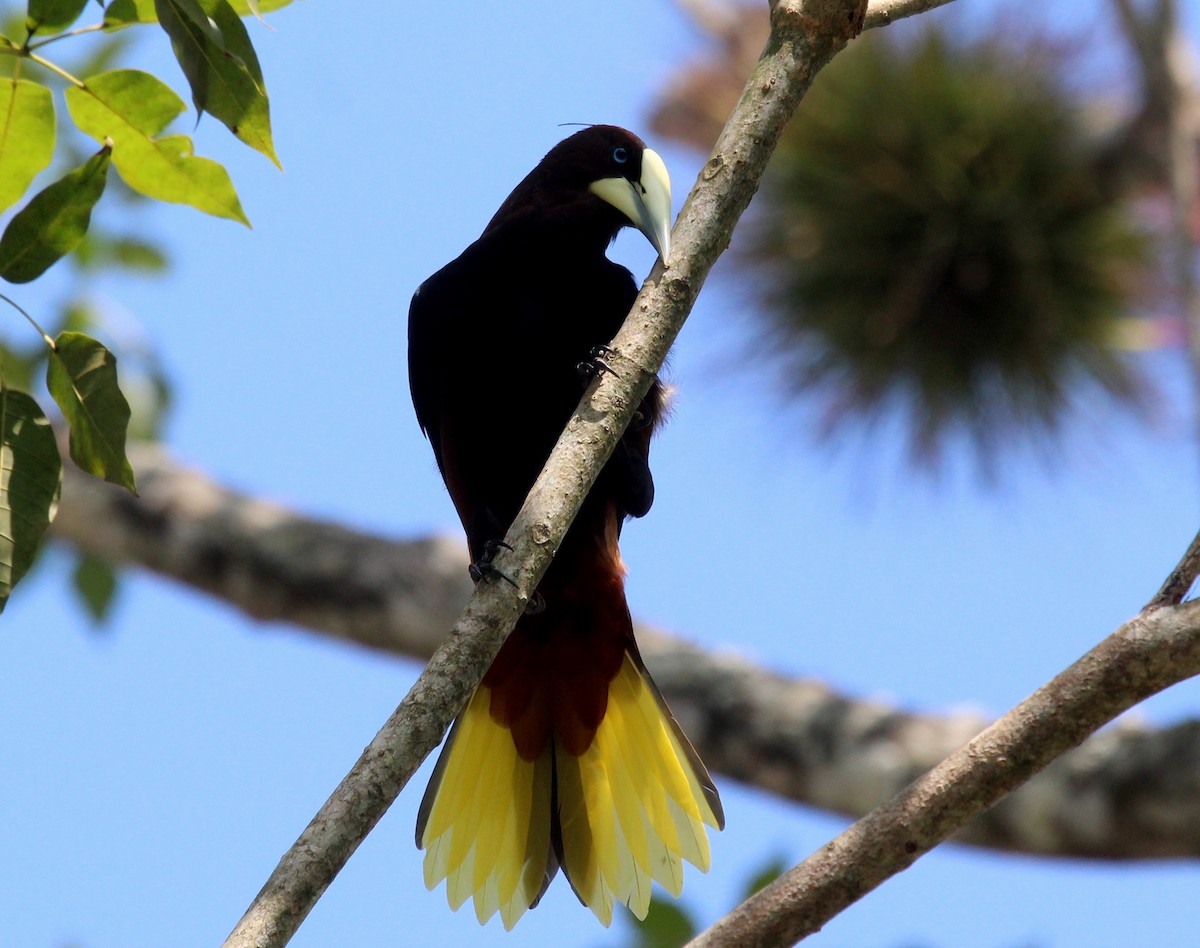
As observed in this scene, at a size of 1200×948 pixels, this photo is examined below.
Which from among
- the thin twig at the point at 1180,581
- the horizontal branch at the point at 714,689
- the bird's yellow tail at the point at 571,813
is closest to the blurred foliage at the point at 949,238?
the horizontal branch at the point at 714,689

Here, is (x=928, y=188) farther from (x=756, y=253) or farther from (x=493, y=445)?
(x=493, y=445)

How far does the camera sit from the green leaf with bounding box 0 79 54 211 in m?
1.60

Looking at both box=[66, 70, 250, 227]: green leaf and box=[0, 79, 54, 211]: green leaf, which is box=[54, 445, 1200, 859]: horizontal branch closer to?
box=[66, 70, 250, 227]: green leaf

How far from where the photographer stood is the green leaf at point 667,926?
2.98m

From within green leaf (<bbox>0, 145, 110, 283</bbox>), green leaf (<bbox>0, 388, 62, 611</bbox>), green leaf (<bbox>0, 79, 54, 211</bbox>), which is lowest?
green leaf (<bbox>0, 388, 62, 611</bbox>)

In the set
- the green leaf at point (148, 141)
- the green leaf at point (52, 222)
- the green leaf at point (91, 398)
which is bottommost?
the green leaf at point (91, 398)

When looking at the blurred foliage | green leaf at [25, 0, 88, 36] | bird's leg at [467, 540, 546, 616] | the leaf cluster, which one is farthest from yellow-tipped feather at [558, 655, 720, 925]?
the blurred foliage

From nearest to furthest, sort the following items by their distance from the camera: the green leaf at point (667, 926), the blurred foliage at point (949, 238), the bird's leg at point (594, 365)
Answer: the bird's leg at point (594, 365) → the green leaf at point (667, 926) → the blurred foliage at point (949, 238)

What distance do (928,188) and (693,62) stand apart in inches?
37.6

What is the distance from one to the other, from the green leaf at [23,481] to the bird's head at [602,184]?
4.45 ft

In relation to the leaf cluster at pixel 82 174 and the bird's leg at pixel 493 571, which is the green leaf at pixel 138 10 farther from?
the bird's leg at pixel 493 571

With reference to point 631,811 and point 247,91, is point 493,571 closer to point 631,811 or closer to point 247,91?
point 247,91

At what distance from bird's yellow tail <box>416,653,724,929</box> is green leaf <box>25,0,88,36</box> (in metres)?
1.46

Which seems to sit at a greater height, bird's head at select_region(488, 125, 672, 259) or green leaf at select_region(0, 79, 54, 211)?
bird's head at select_region(488, 125, 672, 259)
